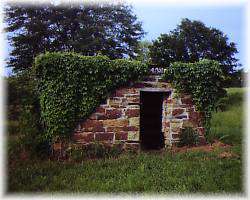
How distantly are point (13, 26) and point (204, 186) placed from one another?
844 inches

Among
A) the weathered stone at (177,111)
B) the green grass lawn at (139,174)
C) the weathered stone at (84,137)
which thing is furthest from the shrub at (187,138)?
the weathered stone at (84,137)

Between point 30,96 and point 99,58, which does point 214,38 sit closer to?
point 99,58

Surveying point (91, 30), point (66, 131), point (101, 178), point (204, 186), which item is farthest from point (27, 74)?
point (91, 30)

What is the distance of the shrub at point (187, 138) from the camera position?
37.4 feet

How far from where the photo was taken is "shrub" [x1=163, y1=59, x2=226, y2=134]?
37.5 ft

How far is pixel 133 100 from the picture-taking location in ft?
35.8

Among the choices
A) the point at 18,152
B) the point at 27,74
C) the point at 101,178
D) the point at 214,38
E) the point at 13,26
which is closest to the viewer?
the point at 101,178

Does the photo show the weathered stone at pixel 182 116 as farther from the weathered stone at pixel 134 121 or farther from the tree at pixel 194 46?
the tree at pixel 194 46

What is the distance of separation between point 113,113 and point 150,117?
2.83 meters

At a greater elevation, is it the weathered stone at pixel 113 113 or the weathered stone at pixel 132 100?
the weathered stone at pixel 132 100

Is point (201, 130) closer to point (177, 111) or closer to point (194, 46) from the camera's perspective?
point (177, 111)

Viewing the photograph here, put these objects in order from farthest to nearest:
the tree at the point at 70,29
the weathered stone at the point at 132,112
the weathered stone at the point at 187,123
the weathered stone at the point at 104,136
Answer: the tree at the point at 70,29, the weathered stone at the point at 187,123, the weathered stone at the point at 132,112, the weathered stone at the point at 104,136

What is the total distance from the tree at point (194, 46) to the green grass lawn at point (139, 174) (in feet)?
33.8

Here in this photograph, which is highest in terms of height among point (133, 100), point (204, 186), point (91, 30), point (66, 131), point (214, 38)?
point (91, 30)
